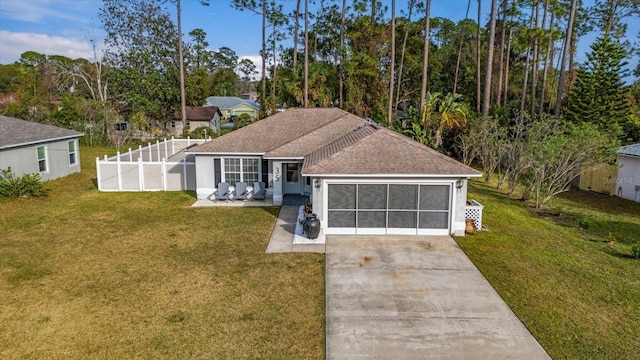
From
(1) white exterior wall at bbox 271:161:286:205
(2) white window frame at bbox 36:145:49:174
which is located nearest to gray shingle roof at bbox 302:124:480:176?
(1) white exterior wall at bbox 271:161:286:205

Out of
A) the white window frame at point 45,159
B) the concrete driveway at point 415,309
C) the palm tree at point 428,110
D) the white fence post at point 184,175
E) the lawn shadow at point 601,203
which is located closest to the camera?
the concrete driveway at point 415,309

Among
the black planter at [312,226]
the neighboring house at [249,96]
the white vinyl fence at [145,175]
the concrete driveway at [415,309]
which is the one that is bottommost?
the concrete driveway at [415,309]

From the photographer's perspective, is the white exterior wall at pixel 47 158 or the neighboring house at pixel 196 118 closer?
the white exterior wall at pixel 47 158

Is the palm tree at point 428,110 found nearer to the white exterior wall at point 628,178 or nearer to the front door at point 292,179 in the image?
the white exterior wall at point 628,178

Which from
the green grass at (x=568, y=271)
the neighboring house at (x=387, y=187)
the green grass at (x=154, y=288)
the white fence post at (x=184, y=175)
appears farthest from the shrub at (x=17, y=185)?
the green grass at (x=568, y=271)

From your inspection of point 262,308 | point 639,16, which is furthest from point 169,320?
point 639,16

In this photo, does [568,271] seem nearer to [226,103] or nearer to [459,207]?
[459,207]

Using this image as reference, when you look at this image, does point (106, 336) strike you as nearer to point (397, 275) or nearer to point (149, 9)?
point (397, 275)

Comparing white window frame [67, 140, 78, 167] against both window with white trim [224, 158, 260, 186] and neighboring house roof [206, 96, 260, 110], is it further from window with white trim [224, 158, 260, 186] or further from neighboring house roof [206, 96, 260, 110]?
neighboring house roof [206, 96, 260, 110]

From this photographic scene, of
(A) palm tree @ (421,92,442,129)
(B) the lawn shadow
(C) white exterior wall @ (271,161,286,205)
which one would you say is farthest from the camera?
(A) palm tree @ (421,92,442,129)

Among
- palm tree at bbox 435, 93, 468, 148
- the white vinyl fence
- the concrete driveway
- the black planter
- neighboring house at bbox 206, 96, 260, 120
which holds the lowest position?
the concrete driveway
